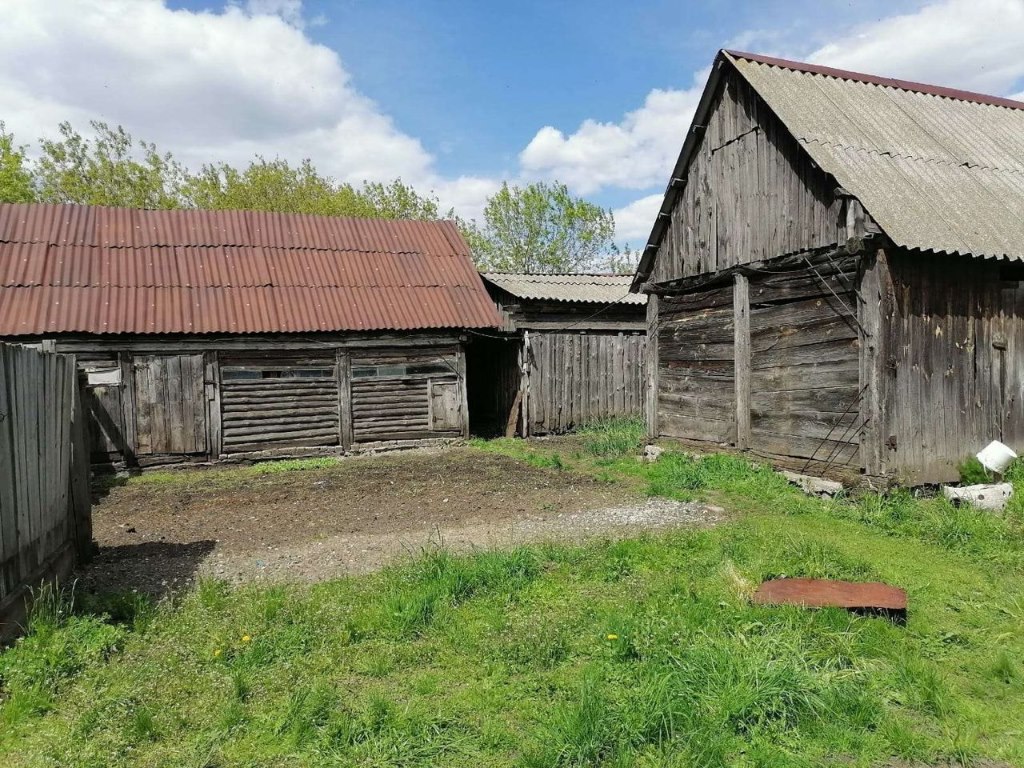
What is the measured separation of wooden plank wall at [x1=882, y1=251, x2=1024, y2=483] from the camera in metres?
8.21

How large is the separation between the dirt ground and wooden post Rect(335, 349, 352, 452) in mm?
2358

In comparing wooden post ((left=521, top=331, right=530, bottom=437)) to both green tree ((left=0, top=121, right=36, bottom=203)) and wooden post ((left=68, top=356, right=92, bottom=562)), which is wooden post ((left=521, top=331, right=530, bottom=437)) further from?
green tree ((left=0, top=121, right=36, bottom=203))

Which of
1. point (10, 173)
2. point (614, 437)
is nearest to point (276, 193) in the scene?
point (10, 173)

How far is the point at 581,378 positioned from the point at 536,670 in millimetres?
13448

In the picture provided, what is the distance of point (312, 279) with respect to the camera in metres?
15.5

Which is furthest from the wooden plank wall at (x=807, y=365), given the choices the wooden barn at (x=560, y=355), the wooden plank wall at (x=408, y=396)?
the wooden plank wall at (x=408, y=396)

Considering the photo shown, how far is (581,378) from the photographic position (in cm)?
1730

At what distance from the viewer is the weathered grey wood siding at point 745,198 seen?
353 inches

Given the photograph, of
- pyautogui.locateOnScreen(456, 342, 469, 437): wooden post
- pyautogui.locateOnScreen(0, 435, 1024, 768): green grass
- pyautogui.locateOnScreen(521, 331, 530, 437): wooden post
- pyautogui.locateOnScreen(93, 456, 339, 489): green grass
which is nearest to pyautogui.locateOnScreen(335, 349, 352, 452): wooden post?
pyautogui.locateOnScreen(93, 456, 339, 489): green grass

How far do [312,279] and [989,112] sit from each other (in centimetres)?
1394

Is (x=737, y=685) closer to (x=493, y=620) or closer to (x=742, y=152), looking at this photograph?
(x=493, y=620)

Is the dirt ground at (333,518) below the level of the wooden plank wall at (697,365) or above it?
below

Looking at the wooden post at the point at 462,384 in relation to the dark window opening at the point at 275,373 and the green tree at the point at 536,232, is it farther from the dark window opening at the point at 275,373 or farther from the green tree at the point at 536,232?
the green tree at the point at 536,232

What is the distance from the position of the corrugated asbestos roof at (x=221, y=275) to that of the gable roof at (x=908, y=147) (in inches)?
250
